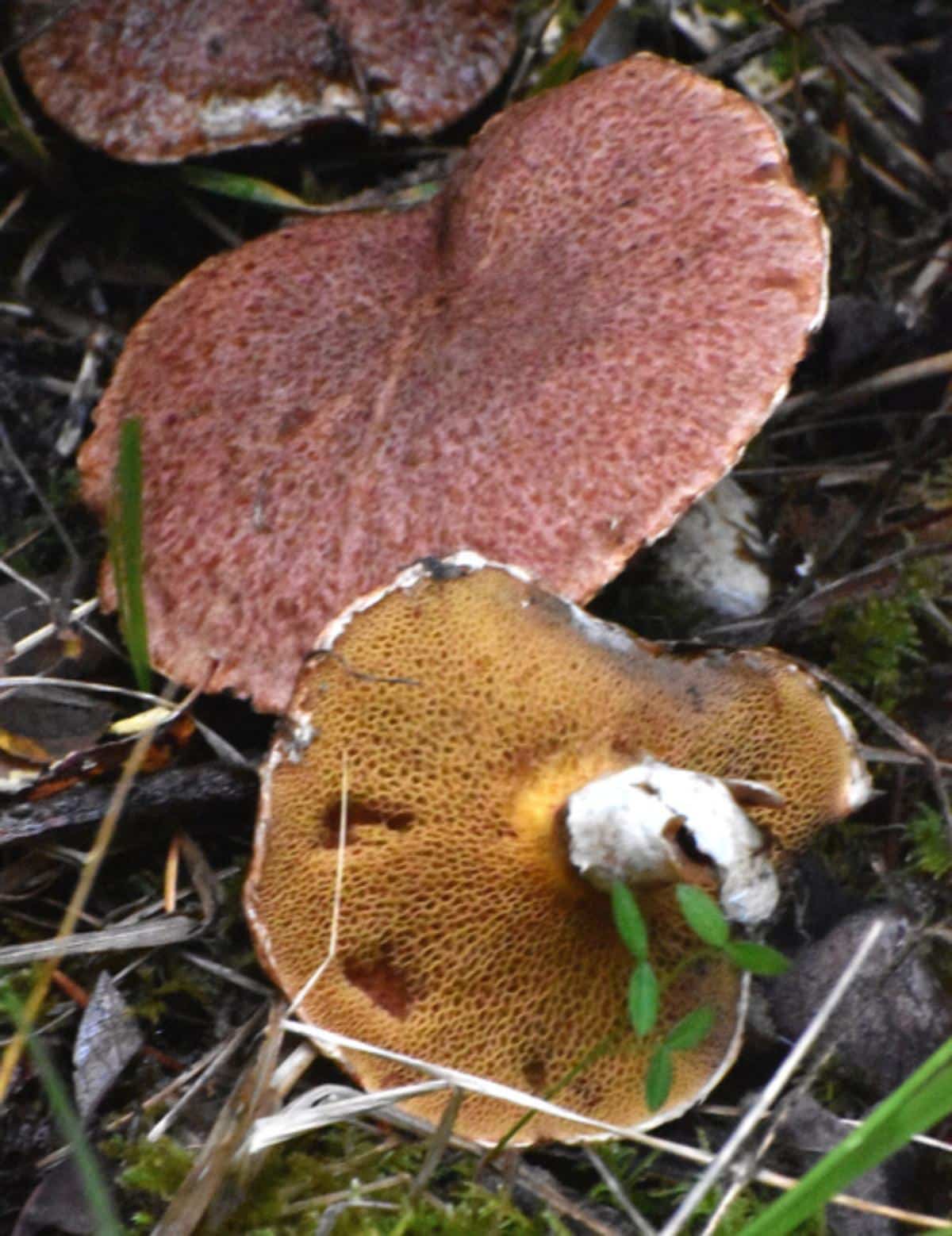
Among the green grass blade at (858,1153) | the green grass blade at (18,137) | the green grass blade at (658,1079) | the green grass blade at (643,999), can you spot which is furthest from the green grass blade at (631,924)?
the green grass blade at (18,137)

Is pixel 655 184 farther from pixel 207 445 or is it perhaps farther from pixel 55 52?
pixel 55 52

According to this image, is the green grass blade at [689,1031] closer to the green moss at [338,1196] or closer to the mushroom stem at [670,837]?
the mushroom stem at [670,837]

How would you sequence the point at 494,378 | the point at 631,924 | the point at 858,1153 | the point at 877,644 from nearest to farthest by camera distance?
the point at 858,1153
the point at 631,924
the point at 494,378
the point at 877,644

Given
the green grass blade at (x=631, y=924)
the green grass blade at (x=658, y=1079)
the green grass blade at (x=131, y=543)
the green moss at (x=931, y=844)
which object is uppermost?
the green grass blade at (x=131, y=543)

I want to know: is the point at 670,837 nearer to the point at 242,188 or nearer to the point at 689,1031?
the point at 689,1031

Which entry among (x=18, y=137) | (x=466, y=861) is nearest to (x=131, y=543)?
(x=466, y=861)

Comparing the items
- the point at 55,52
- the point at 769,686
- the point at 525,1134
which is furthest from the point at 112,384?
the point at 525,1134
